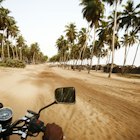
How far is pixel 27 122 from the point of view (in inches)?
80.2

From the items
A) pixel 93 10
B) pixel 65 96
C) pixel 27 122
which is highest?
pixel 93 10

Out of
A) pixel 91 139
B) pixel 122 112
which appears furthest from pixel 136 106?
pixel 91 139

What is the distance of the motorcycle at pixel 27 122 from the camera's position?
183 cm

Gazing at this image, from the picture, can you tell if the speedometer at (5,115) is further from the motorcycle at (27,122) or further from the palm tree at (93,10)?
the palm tree at (93,10)

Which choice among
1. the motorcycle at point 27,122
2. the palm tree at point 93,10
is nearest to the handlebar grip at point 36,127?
the motorcycle at point 27,122

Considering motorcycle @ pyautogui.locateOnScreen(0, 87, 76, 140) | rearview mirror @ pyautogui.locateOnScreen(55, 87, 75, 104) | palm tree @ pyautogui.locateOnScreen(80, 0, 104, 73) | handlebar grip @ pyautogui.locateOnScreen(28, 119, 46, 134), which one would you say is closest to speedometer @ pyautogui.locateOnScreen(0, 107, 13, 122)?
motorcycle @ pyautogui.locateOnScreen(0, 87, 76, 140)

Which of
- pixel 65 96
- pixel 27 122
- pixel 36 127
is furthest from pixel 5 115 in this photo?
pixel 65 96

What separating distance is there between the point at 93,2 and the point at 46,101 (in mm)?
35408

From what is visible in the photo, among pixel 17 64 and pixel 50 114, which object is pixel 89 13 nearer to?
pixel 17 64

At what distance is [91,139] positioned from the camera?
16.5 feet

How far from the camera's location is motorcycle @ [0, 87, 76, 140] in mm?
Answer: 1835

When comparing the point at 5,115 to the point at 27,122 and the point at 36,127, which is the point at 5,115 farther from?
the point at 36,127

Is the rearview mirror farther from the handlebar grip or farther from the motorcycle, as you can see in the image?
the handlebar grip

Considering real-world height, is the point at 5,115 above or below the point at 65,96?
below
